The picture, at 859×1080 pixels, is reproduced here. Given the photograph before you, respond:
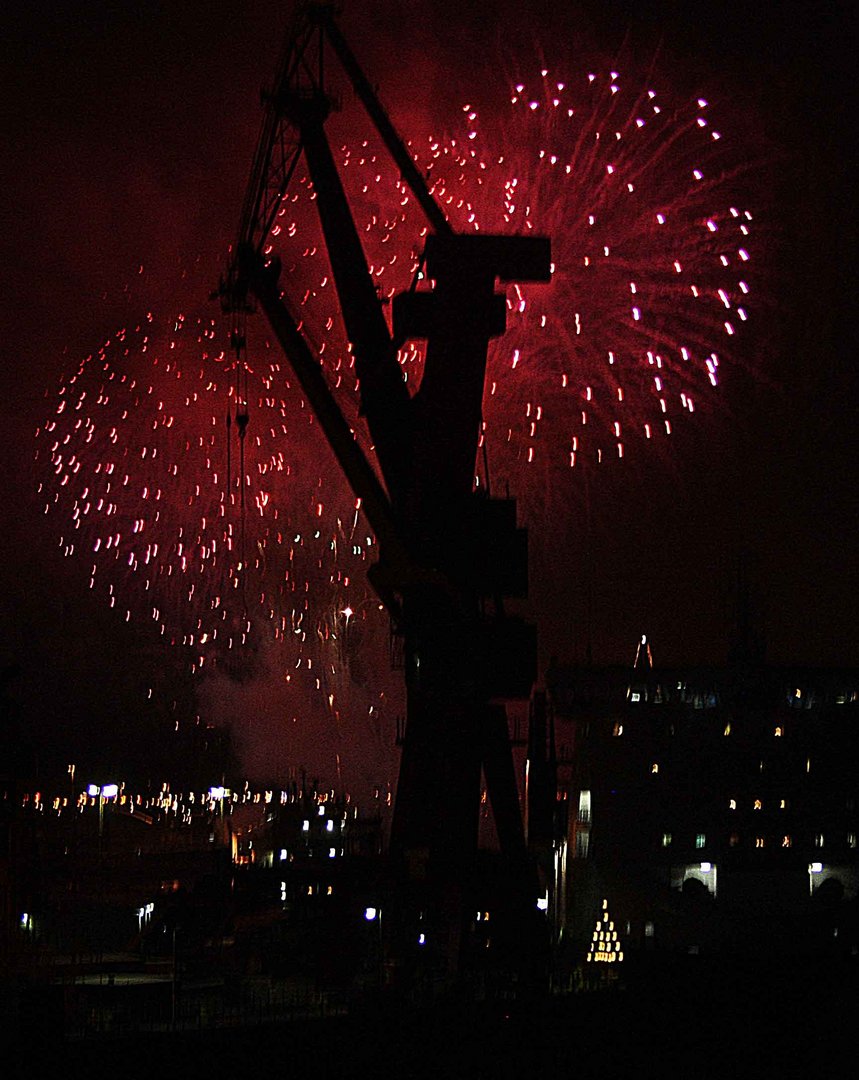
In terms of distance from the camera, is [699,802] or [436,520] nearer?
[436,520]

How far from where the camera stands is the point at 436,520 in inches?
1361

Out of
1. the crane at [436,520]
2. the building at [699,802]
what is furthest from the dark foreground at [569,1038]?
→ the building at [699,802]

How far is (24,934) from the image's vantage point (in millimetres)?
42688

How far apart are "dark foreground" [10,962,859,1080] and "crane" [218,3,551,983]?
3464 mm

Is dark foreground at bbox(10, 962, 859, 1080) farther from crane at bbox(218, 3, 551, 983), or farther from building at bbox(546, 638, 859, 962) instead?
building at bbox(546, 638, 859, 962)

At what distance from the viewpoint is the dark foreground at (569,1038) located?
27844 mm

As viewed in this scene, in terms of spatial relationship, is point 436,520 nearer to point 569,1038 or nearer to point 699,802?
point 569,1038

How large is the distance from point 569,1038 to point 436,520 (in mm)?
9397

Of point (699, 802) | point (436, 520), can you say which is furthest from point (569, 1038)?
point (699, 802)

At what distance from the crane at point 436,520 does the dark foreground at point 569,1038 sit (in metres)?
3.46

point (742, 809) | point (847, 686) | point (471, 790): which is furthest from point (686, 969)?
point (847, 686)

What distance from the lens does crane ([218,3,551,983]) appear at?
34438 millimetres

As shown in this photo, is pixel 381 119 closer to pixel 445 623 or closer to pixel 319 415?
pixel 319 415

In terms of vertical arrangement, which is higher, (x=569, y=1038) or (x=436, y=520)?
(x=436, y=520)
